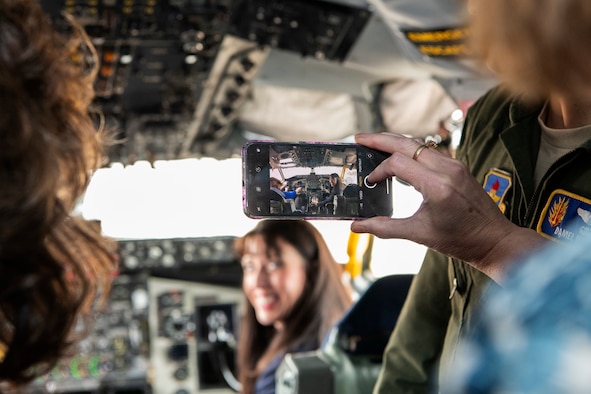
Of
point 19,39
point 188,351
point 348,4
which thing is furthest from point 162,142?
point 19,39

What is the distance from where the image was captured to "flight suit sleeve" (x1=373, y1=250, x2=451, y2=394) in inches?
79.6

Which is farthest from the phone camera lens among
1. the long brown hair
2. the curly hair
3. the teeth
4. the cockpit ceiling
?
the teeth

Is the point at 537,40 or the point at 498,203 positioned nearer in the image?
the point at 537,40

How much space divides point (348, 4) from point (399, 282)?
81.3 inches

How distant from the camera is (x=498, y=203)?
1.79 meters

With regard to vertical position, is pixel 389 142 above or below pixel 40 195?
below

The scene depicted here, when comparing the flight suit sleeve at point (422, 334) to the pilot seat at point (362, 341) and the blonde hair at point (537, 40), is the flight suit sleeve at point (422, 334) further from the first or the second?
the blonde hair at point (537, 40)

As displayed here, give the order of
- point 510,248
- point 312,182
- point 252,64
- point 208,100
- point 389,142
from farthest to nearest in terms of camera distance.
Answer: point 208,100 → point 252,64 → point 312,182 → point 389,142 → point 510,248

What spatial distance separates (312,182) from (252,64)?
3464 mm

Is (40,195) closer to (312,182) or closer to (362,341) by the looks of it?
(312,182)

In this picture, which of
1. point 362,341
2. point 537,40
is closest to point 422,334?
point 362,341

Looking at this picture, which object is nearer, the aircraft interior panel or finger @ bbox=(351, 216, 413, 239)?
finger @ bbox=(351, 216, 413, 239)

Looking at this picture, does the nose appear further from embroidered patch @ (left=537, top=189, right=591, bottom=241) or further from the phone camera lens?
embroidered patch @ (left=537, top=189, right=591, bottom=241)

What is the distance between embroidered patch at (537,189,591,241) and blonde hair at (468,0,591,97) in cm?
69
